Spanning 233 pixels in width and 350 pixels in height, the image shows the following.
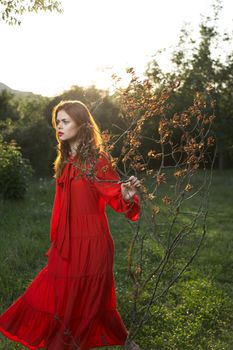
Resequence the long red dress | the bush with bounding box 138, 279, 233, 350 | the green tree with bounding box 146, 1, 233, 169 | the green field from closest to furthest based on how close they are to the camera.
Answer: the long red dress < the bush with bounding box 138, 279, 233, 350 < the green field < the green tree with bounding box 146, 1, 233, 169

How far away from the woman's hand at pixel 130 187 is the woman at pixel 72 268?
0.85 feet

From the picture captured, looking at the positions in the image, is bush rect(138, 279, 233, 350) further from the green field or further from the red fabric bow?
the red fabric bow

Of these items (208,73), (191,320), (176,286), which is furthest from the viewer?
(208,73)

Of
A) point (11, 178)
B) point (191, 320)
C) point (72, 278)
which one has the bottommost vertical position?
point (191, 320)

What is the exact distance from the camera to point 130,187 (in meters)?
2.88

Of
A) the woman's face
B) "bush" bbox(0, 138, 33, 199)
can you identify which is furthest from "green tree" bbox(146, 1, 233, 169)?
the woman's face

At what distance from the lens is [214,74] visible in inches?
910

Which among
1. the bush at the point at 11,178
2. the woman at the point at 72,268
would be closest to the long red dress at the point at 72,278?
the woman at the point at 72,268

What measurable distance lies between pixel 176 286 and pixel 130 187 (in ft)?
10.2

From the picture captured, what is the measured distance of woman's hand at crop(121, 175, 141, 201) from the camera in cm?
275

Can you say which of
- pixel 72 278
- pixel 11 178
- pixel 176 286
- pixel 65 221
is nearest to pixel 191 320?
pixel 176 286

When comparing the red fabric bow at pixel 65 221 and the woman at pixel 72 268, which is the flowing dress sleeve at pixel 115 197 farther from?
the red fabric bow at pixel 65 221

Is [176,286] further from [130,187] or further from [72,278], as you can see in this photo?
[130,187]

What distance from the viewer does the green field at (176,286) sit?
4383 mm
